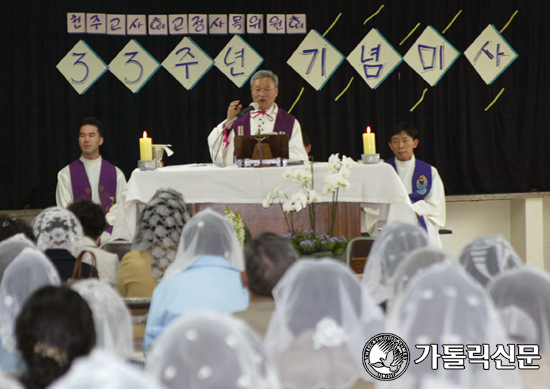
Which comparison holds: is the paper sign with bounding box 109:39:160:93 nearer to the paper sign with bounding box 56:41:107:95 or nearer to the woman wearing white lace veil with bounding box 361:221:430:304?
the paper sign with bounding box 56:41:107:95

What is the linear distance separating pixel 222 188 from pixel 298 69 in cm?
318

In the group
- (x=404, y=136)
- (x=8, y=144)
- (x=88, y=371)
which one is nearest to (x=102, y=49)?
(x=8, y=144)

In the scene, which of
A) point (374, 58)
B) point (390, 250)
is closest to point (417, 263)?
point (390, 250)

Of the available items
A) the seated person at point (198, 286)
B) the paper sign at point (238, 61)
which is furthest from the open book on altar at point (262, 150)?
the paper sign at point (238, 61)

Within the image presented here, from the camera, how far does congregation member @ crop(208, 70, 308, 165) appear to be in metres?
6.01

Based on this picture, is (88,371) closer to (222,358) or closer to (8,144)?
(222,358)

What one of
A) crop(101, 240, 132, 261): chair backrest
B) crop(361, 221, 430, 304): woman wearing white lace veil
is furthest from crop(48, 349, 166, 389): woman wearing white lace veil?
crop(101, 240, 132, 261): chair backrest

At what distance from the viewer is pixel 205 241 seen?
9.81 feet

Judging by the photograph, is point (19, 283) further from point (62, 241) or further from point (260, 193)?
point (260, 193)

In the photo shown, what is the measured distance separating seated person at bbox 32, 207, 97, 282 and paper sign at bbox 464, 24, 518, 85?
5.54 m

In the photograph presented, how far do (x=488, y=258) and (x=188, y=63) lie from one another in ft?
17.7

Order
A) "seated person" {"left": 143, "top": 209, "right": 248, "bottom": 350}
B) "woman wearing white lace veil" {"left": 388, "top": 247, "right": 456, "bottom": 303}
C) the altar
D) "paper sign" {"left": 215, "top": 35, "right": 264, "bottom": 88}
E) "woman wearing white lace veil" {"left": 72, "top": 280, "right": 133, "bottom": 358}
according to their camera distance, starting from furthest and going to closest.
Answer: "paper sign" {"left": 215, "top": 35, "right": 264, "bottom": 88}, the altar, "woman wearing white lace veil" {"left": 388, "top": 247, "right": 456, "bottom": 303}, "seated person" {"left": 143, "top": 209, "right": 248, "bottom": 350}, "woman wearing white lace veil" {"left": 72, "top": 280, "right": 133, "bottom": 358}

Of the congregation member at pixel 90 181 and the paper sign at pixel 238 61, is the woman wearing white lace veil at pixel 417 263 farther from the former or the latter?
the paper sign at pixel 238 61

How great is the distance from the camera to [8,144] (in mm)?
7660
